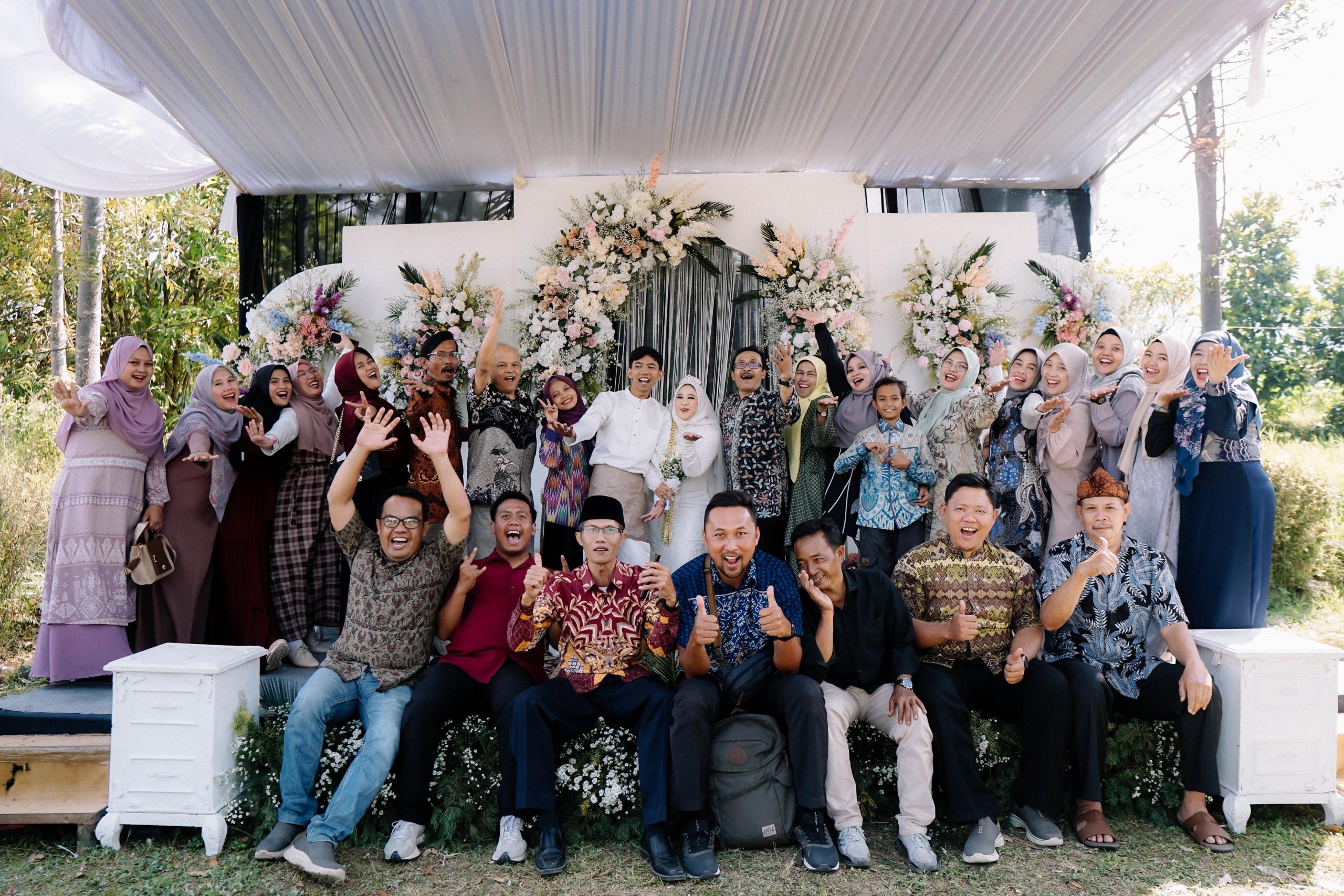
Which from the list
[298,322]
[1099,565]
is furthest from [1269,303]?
[298,322]

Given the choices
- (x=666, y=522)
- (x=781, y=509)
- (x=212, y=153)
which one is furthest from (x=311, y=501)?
(x=212, y=153)

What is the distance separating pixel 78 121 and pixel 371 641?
14.4 ft

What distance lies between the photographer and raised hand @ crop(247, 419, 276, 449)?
15.0 feet

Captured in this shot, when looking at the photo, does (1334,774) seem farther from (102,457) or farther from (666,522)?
(102,457)

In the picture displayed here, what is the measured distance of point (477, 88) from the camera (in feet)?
17.3

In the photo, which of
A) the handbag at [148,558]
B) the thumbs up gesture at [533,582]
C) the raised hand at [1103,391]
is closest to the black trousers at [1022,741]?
the thumbs up gesture at [533,582]

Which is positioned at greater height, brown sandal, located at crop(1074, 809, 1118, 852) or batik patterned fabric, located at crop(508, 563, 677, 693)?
batik patterned fabric, located at crop(508, 563, 677, 693)

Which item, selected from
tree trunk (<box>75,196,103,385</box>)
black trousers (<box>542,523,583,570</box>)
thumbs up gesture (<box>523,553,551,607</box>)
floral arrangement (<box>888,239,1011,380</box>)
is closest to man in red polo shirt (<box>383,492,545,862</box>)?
thumbs up gesture (<box>523,553,551,607</box>)

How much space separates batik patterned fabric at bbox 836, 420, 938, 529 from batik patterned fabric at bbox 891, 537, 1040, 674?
3.15 feet

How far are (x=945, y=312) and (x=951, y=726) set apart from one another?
12.1 ft

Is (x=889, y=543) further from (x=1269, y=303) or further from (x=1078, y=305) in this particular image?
(x=1269, y=303)

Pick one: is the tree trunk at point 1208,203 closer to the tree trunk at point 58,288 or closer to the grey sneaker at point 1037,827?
the grey sneaker at point 1037,827

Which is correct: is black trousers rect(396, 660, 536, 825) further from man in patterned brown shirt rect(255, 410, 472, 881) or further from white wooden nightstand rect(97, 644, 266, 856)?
white wooden nightstand rect(97, 644, 266, 856)

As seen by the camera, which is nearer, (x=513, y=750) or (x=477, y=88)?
(x=513, y=750)
